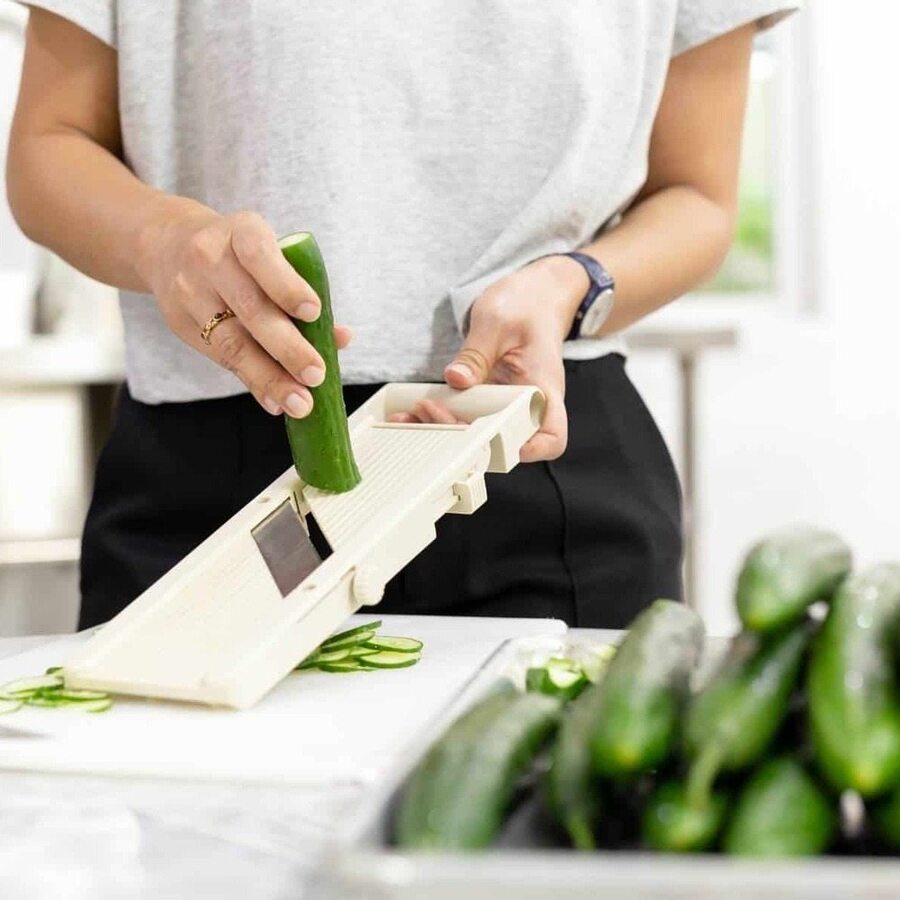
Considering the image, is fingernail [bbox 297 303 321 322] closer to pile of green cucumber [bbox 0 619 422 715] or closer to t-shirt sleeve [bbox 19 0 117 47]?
pile of green cucumber [bbox 0 619 422 715]

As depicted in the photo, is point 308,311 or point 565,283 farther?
point 565,283

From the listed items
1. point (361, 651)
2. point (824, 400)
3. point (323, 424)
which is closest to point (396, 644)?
point (361, 651)

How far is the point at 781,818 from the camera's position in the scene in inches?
19.7

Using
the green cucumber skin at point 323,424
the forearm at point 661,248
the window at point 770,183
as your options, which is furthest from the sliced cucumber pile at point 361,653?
the window at point 770,183

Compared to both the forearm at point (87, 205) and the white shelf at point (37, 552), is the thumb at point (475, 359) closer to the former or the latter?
the forearm at point (87, 205)

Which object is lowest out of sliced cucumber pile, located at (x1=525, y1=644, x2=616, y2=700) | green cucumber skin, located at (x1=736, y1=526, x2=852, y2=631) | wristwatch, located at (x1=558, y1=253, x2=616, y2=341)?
sliced cucumber pile, located at (x1=525, y1=644, x2=616, y2=700)

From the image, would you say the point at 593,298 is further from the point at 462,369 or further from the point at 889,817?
the point at 889,817

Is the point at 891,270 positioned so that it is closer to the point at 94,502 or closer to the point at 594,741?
the point at 94,502

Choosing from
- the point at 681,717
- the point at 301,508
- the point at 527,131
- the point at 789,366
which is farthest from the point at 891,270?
the point at 681,717

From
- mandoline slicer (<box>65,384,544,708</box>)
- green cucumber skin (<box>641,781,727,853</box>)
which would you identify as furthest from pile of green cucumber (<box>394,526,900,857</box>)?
mandoline slicer (<box>65,384,544,708</box>)

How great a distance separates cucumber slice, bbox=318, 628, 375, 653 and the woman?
0.63 ft

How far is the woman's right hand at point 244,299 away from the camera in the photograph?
88 centimetres

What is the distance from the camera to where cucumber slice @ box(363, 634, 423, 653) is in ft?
3.00

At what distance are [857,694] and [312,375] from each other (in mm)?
460
